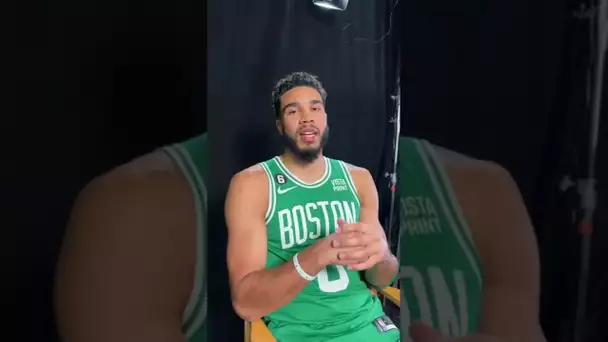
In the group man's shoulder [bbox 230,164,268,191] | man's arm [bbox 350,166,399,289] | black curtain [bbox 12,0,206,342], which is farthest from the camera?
A: man's arm [bbox 350,166,399,289]

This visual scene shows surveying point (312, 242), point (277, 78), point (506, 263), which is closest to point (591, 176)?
point (506, 263)

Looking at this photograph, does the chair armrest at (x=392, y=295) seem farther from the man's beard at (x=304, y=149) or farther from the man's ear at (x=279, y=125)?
the man's ear at (x=279, y=125)

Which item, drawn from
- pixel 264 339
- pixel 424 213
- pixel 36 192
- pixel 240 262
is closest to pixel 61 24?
pixel 36 192

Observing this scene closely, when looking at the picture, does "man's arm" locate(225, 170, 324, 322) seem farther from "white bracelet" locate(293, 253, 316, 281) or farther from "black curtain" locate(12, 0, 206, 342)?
"black curtain" locate(12, 0, 206, 342)

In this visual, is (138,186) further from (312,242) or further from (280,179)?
(312,242)

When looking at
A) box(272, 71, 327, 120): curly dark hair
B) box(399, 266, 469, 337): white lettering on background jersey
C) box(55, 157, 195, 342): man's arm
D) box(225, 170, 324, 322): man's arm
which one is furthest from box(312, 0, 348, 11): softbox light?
box(399, 266, 469, 337): white lettering on background jersey

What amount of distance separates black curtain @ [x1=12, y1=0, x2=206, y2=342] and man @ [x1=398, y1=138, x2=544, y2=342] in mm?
687

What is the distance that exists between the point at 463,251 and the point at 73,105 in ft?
3.59

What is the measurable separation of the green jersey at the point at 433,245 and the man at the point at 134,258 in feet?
1.94

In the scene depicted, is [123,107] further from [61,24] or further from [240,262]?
[240,262]

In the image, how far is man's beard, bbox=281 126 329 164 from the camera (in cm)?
137

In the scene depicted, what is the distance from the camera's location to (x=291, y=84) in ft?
4.45

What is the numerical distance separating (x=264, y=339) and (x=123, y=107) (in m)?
0.66

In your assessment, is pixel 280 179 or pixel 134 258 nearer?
pixel 134 258
